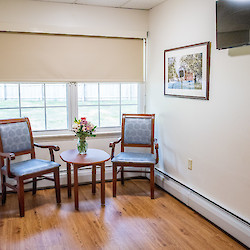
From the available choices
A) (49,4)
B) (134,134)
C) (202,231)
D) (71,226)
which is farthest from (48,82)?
(202,231)

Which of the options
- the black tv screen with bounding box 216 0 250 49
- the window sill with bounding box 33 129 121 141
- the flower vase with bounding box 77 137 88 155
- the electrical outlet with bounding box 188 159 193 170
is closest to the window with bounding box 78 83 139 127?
the window sill with bounding box 33 129 121 141

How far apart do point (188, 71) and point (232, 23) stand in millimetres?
874

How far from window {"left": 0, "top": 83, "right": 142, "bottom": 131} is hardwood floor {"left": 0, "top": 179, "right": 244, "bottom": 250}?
0.99m

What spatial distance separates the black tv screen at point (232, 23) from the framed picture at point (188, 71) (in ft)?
1.15

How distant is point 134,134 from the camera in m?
4.07

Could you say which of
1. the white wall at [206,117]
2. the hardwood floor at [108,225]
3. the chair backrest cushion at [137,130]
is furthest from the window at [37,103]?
the white wall at [206,117]

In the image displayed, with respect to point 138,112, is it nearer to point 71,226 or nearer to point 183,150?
point 183,150

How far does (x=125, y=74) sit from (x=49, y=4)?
4.27 feet

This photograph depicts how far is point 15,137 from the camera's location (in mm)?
3545

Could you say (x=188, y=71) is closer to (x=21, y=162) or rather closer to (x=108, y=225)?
(x=108, y=225)

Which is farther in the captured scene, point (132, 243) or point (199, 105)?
point (199, 105)

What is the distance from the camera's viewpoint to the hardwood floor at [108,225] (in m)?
2.71

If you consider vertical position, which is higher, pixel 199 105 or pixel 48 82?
pixel 48 82

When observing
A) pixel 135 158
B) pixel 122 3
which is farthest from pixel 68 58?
pixel 135 158
